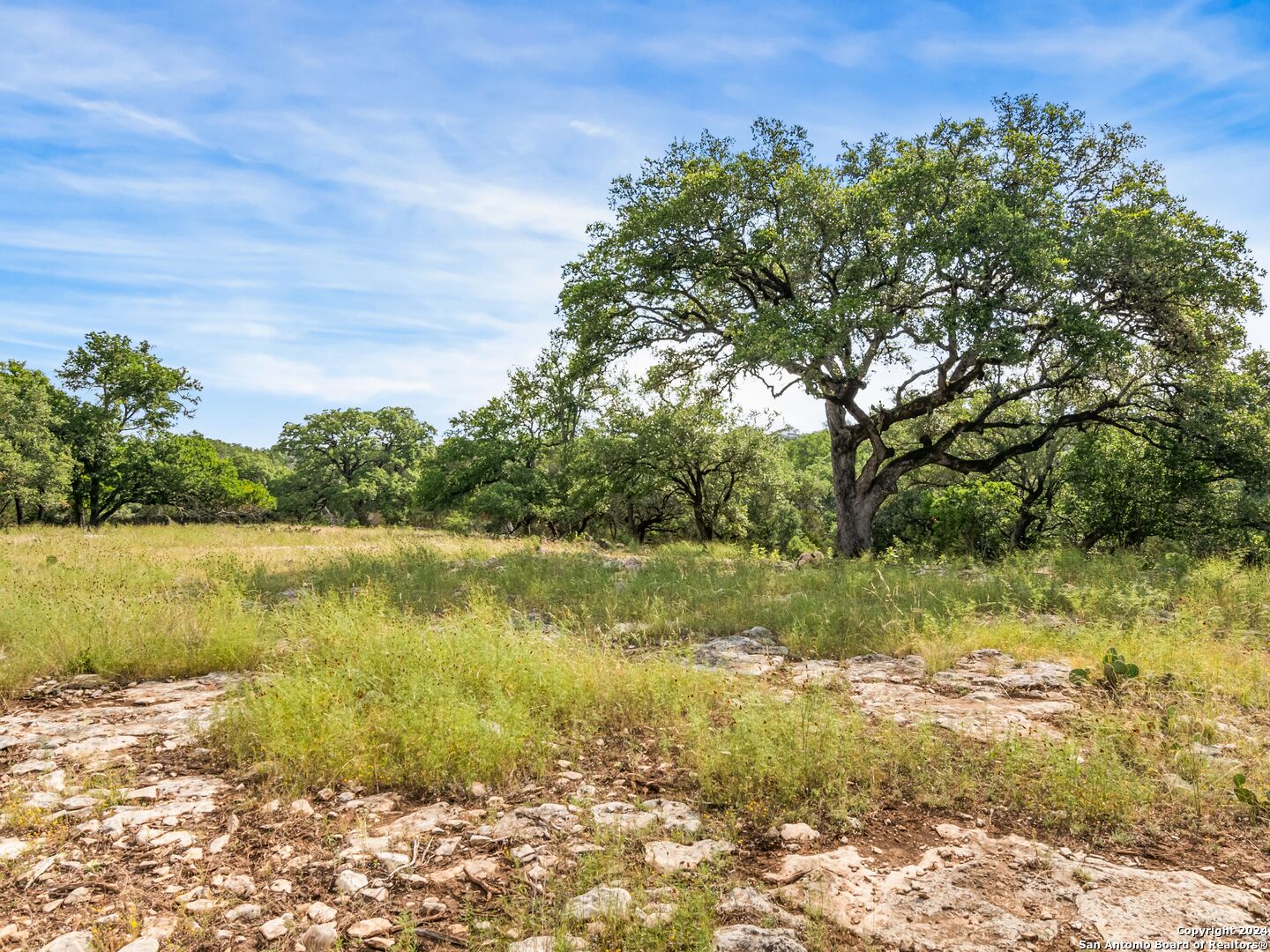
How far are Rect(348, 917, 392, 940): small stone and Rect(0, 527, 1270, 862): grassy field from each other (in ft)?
4.18

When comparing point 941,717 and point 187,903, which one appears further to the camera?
point 941,717

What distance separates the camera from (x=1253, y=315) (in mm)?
14453

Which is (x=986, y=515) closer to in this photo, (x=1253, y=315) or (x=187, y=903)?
(x=1253, y=315)

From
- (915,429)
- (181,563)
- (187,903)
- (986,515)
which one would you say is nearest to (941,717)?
(187,903)

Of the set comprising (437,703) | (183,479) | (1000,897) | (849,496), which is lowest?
(1000,897)

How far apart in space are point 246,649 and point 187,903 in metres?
4.30

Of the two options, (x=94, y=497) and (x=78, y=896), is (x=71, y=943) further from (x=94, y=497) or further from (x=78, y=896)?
(x=94, y=497)

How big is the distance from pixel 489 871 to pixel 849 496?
16300mm

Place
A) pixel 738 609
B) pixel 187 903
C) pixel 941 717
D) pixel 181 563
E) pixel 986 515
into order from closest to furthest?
pixel 187 903 → pixel 941 717 → pixel 738 609 → pixel 181 563 → pixel 986 515

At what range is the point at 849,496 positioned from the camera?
18203 millimetres

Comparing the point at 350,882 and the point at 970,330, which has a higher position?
the point at 970,330

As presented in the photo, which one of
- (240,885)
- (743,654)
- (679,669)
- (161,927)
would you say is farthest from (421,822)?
(743,654)

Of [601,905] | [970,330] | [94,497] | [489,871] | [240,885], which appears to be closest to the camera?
[601,905]

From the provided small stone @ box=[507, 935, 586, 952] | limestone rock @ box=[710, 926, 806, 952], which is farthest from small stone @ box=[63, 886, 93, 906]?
limestone rock @ box=[710, 926, 806, 952]
